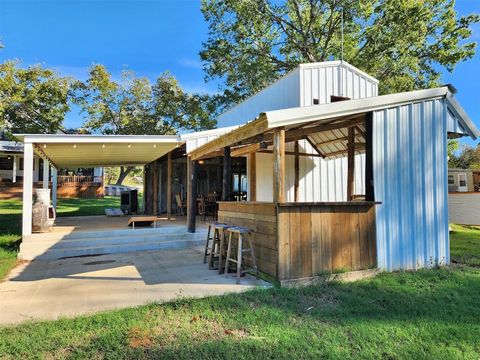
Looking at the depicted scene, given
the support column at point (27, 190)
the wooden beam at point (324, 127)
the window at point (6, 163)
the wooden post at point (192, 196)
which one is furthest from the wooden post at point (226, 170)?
the window at point (6, 163)

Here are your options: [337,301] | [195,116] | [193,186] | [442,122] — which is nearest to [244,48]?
[195,116]

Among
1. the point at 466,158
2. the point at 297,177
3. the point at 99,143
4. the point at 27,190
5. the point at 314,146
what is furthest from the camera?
the point at 466,158

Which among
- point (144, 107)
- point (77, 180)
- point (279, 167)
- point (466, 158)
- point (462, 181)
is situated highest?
point (144, 107)

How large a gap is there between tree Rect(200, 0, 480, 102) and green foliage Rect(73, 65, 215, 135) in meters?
2.54

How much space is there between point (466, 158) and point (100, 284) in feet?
114

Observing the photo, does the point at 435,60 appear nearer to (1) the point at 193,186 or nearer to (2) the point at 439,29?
(2) the point at 439,29

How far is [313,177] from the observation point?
9.62 metres

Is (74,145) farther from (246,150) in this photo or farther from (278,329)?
(278,329)

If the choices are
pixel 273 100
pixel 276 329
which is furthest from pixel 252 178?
pixel 276 329

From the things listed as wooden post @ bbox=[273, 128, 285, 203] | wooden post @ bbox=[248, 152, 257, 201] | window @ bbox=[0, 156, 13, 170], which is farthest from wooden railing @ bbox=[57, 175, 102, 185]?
wooden post @ bbox=[273, 128, 285, 203]

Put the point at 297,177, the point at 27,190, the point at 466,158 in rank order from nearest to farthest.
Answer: the point at 27,190 → the point at 297,177 → the point at 466,158

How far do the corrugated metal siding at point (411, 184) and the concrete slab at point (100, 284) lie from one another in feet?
8.34

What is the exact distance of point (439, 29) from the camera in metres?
17.9

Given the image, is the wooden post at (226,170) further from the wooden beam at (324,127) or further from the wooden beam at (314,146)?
the wooden beam at (314,146)
